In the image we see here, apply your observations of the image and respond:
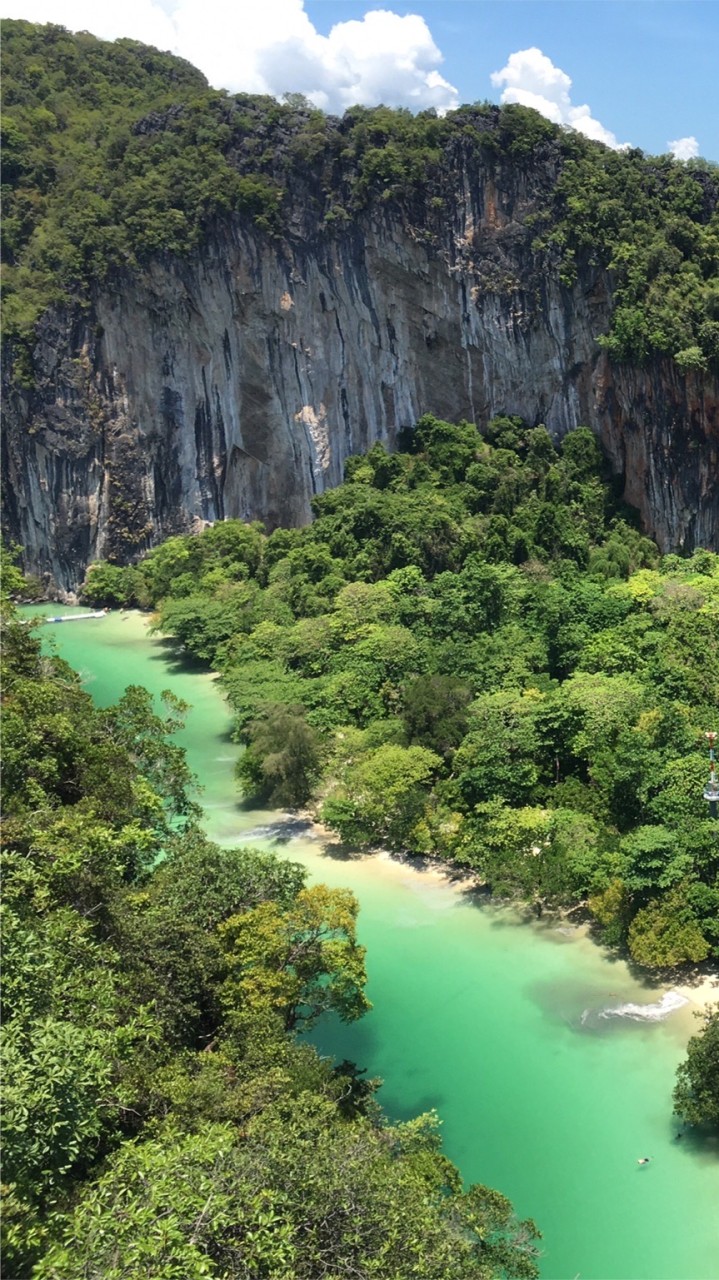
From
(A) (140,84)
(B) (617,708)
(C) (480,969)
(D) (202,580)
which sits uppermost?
(A) (140,84)

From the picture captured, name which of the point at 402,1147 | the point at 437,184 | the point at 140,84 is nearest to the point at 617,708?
the point at 402,1147

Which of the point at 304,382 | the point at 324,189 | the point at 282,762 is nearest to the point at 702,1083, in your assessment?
the point at 282,762

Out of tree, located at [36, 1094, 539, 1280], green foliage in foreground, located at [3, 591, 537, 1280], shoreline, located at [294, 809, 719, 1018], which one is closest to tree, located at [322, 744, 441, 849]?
shoreline, located at [294, 809, 719, 1018]

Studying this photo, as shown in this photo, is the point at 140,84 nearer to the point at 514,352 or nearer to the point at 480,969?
the point at 514,352

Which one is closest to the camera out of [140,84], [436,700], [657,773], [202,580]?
[657,773]

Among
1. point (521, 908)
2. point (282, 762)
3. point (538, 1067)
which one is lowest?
point (538, 1067)

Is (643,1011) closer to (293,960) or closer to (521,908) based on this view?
(521,908)

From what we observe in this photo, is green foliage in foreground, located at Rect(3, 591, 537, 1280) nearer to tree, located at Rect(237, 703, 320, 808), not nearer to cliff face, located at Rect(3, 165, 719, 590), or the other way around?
tree, located at Rect(237, 703, 320, 808)
